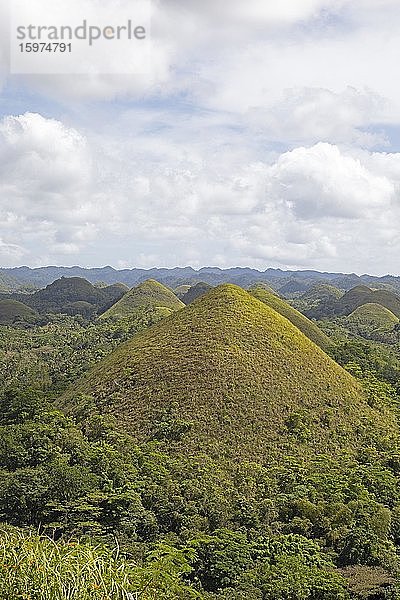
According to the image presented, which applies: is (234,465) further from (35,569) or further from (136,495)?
(35,569)

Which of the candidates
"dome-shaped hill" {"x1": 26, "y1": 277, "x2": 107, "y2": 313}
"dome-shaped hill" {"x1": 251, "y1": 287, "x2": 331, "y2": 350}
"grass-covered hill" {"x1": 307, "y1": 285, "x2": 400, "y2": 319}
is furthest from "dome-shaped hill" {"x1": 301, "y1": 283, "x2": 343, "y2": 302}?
"dome-shaped hill" {"x1": 251, "y1": 287, "x2": 331, "y2": 350}

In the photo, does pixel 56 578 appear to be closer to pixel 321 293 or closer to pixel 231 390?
pixel 231 390

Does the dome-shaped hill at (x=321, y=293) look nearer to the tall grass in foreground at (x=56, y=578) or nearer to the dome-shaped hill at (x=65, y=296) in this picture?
the dome-shaped hill at (x=65, y=296)

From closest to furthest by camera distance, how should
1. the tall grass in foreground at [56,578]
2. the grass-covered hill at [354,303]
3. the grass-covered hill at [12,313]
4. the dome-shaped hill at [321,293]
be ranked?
the tall grass in foreground at [56,578] → the grass-covered hill at [12,313] → the grass-covered hill at [354,303] → the dome-shaped hill at [321,293]

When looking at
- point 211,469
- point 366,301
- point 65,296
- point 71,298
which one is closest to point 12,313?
point 71,298

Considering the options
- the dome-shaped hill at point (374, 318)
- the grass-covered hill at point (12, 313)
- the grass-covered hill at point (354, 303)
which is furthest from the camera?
the grass-covered hill at point (354, 303)

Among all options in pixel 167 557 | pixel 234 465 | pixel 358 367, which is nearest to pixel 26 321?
pixel 358 367

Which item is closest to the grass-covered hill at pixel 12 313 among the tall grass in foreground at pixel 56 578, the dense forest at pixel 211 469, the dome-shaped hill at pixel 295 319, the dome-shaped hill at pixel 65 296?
the dome-shaped hill at pixel 65 296

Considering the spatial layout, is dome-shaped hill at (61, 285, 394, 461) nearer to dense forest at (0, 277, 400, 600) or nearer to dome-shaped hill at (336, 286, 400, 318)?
dense forest at (0, 277, 400, 600)
